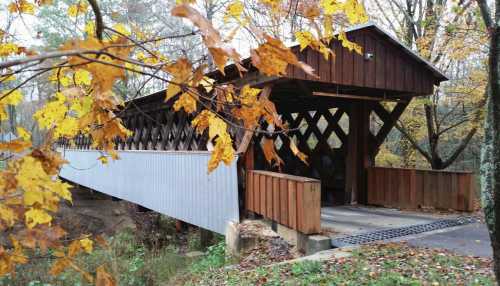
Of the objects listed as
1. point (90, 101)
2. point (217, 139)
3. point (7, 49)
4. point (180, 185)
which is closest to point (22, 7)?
point (7, 49)

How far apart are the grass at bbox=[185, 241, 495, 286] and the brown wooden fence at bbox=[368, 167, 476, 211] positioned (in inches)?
110

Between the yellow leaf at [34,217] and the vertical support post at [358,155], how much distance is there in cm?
816

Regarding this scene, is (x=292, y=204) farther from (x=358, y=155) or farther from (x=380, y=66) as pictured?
(x=358, y=155)

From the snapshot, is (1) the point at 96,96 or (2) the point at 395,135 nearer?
(1) the point at 96,96

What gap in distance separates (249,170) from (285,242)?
1.59 metres

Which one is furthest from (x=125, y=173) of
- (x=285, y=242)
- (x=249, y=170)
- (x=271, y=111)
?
(x=271, y=111)

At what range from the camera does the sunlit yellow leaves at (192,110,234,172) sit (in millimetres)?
1864

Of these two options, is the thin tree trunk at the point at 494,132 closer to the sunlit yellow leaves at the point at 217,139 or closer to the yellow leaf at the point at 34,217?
the sunlit yellow leaves at the point at 217,139

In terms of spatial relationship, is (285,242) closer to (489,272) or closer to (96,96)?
(489,272)

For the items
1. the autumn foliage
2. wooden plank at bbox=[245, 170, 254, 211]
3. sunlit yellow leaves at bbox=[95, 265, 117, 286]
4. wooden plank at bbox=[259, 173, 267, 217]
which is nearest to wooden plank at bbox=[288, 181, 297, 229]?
wooden plank at bbox=[259, 173, 267, 217]

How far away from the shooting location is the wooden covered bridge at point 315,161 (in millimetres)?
6652

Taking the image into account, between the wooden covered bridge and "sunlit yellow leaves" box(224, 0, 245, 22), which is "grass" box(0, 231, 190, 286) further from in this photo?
"sunlit yellow leaves" box(224, 0, 245, 22)

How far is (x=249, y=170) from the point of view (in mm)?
7398

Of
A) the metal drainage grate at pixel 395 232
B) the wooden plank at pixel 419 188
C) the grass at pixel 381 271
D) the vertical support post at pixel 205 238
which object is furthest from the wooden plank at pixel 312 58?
the vertical support post at pixel 205 238
